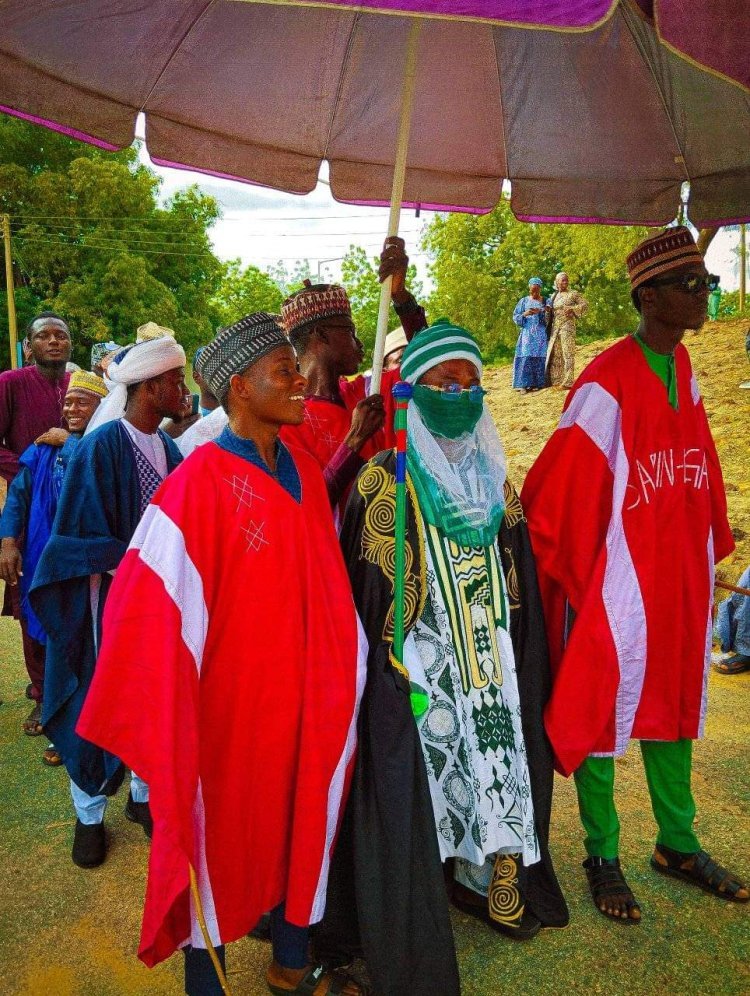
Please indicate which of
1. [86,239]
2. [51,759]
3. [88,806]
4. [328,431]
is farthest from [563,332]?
[86,239]

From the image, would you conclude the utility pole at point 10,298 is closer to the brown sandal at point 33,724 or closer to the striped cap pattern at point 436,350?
the brown sandal at point 33,724

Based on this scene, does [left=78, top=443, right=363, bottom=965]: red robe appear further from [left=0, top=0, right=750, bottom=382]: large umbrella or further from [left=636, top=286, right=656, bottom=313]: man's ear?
[left=636, top=286, right=656, bottom=313]: man's ear

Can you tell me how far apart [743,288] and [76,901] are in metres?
22.5

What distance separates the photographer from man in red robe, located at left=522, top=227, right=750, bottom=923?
306 cm

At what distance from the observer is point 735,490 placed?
955 centimetres

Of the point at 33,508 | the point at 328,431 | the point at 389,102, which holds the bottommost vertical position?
the point at 33,508

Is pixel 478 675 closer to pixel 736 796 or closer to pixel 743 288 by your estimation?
pixel 736 796

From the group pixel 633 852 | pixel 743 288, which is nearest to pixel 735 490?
pixel 633 852

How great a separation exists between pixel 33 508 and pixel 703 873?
12.2 ft

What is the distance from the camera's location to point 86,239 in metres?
24.7

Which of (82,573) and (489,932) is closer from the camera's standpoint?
(489,932)

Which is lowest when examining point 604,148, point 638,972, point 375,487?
point 638,972

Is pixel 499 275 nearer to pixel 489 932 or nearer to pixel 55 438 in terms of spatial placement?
pixel 55 438

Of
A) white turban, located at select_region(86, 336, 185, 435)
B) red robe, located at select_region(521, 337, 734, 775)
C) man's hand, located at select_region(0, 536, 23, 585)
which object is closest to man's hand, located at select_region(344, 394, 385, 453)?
red robe, located at select_region(521, 337, 734, 775)
